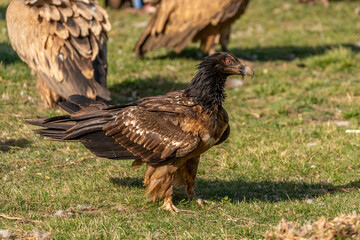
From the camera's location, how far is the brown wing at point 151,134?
4.92 m

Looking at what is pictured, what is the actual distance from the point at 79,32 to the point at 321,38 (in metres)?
7.86

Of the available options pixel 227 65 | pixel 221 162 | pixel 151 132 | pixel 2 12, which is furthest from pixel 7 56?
pixel 227 65

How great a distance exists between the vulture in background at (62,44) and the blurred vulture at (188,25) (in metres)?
3.16

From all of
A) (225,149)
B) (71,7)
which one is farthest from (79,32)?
(225,149)

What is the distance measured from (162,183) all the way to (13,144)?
256 centimetres

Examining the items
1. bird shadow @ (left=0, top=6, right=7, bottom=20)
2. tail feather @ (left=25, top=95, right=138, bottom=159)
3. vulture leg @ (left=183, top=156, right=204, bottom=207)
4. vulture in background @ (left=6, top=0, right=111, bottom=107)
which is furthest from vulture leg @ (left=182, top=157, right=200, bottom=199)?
bird shadow @ (left=0, top=6, right=7, bottom=20)

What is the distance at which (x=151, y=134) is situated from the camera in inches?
199

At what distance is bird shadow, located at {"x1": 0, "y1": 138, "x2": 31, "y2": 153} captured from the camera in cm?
664

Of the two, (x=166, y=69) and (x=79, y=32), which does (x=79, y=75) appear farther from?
(x=166, y=69)

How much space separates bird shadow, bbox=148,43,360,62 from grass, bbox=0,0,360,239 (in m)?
0.07

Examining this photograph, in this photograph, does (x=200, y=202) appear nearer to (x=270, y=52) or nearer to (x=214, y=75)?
(x=214, y=75)

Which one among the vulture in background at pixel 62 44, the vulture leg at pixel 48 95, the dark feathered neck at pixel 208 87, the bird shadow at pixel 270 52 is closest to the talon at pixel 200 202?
the dark feathered neck at pixel 208 87

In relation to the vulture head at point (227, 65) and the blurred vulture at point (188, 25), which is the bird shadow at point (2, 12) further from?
the vulture head at point (227, 65)

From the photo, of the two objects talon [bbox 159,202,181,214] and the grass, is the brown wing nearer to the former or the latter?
talon [bbox 159,202,181,214]
